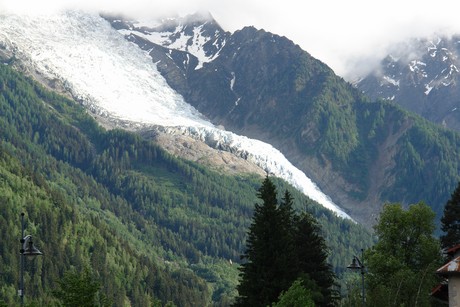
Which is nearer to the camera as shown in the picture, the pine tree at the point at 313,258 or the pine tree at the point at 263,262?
the pine tree at the point at 263,262

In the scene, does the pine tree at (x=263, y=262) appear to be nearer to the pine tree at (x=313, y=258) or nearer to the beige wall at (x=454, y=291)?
the pine tree at (x=313, y=258)

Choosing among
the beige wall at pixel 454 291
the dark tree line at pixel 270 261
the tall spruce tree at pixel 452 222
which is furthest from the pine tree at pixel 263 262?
the beige wall at pixel 454 291

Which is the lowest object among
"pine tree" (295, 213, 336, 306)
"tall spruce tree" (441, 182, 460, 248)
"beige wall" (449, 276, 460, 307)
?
"beige wall" (449, 276, 460, 307)

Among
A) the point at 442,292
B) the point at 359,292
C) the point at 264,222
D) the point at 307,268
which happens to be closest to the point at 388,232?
the point at 359,292

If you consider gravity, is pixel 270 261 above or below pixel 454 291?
above

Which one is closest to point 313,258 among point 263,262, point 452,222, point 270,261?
point 270,261

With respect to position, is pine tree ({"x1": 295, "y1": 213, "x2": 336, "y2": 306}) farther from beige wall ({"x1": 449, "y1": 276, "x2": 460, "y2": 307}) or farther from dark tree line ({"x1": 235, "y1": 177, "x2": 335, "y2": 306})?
beige wall ({"x1": 449, "y1": 276, "x2": 460, "y2": 307})

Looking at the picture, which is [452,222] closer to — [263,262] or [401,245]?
[401,245]

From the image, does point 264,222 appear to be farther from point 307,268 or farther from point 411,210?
point 411,210

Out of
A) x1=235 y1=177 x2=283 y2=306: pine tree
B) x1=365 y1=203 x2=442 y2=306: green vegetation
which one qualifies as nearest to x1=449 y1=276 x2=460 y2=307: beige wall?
x1=235 y1=177 x2=283 y2=306: pine tree

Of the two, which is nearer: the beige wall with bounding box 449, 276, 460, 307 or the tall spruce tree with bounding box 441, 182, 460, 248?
the beige wall with bounding box 449, 276, 460, 307

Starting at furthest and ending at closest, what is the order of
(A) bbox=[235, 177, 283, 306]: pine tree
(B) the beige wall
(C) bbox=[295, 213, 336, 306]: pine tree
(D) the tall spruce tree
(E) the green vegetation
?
(E) the green vegetation < (D) the tall spruce tree < (C) bbox=[295, 213, 336, 306]: pine tree < (A) bbox=[235, 177, 283, 306]: pine tree < (B) the beige wall

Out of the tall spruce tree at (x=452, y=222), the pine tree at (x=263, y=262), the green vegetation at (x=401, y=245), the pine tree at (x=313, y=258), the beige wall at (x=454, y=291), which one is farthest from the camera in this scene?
the green vegetation at (x=401, y=245)

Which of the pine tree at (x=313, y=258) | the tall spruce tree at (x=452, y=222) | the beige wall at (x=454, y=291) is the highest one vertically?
the tall spruce tree at (x=452, y=222)
